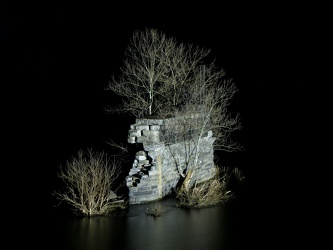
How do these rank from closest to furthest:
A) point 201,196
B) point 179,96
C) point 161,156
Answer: point 201,196 → point 161,156 → point 179,96

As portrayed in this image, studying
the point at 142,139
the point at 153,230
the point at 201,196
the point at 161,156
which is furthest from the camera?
the point at 161,156

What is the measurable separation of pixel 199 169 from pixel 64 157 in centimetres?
1190

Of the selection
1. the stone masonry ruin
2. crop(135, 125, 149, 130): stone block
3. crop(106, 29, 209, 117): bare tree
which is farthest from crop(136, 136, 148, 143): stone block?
crop(106, 29, 209, 117): bare tree

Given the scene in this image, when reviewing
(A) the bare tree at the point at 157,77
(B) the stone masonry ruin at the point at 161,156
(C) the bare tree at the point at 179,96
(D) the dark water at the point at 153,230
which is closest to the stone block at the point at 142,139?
(B) the stone masonry ruin at the point at 161,156

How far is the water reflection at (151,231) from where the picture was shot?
13.2m

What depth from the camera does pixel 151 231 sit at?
14461 millimetres

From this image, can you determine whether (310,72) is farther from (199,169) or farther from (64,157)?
(64,157)

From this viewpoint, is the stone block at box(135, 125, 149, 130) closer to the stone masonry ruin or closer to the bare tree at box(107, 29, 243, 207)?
the stone masonry ruin

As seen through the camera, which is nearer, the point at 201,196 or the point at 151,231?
the point at 151,231

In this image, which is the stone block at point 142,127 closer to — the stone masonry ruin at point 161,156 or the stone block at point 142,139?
the stone masonry ruin at point 161,156

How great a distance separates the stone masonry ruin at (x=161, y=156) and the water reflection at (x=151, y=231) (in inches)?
45.3

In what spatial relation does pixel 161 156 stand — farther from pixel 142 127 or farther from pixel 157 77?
pixel 157 77

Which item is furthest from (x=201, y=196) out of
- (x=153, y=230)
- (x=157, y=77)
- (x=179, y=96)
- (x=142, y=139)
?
(x=157, y=77)

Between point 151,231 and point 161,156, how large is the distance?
176 inches
